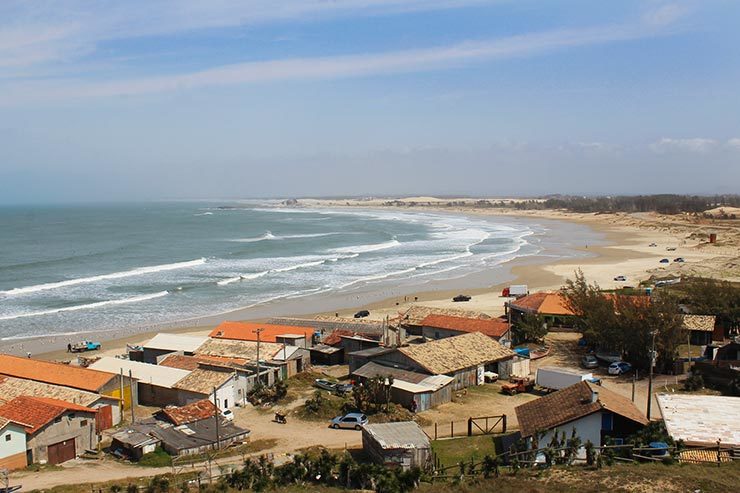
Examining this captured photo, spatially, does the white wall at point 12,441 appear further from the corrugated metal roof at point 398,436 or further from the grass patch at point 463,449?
the grass patch at point 463,449

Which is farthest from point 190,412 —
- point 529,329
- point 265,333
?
point 529,329

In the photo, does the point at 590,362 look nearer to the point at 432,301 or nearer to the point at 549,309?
the point at 549,309

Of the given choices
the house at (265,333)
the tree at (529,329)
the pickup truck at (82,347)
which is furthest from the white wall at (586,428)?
the pickup truck at (82,347)

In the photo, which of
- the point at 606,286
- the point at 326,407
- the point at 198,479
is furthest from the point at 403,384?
the point at 606,286

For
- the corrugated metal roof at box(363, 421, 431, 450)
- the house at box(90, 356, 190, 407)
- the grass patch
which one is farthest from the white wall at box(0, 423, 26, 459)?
the grass patch

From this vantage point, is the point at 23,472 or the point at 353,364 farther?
the point at 353,364

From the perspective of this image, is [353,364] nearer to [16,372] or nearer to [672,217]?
[16,372]
